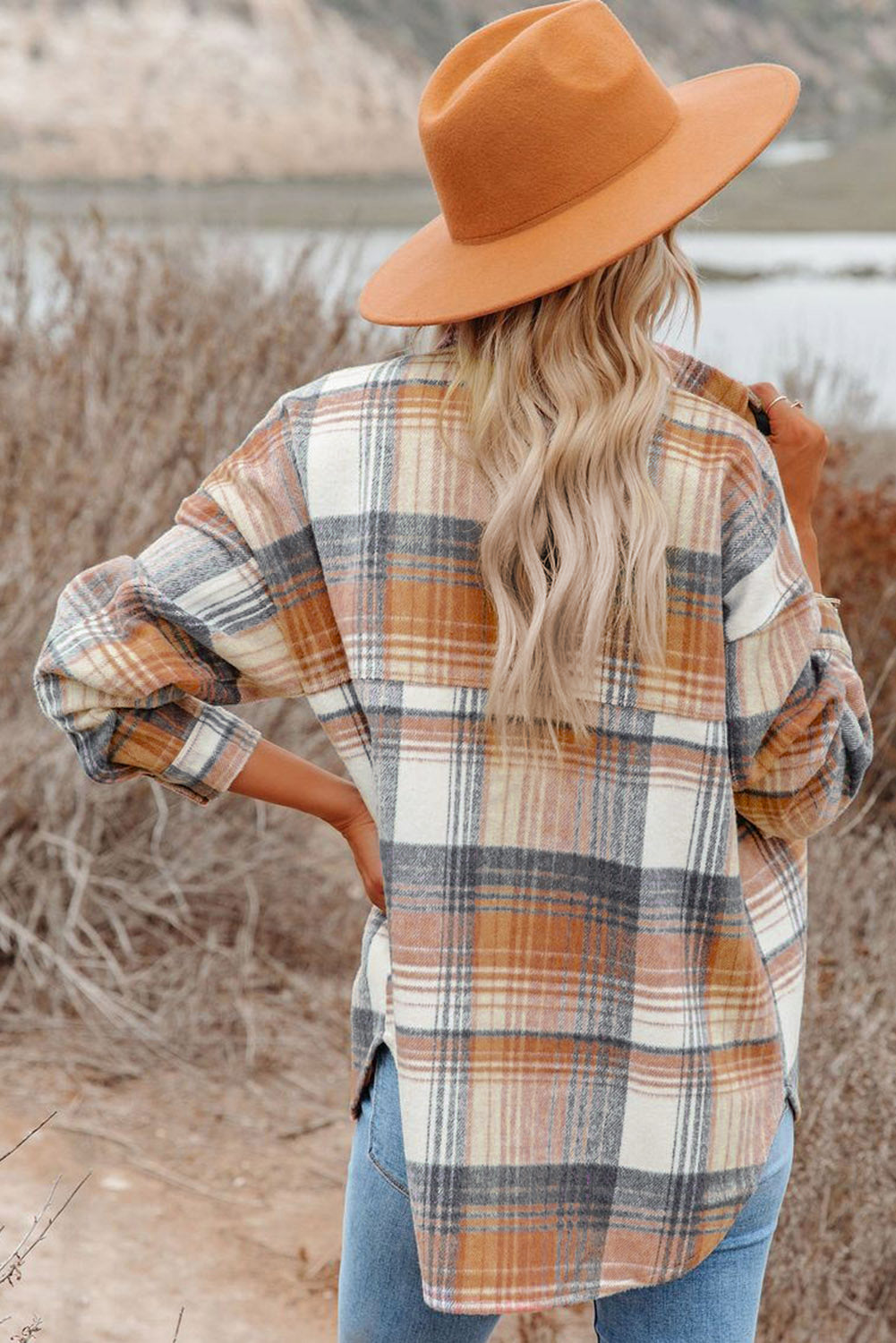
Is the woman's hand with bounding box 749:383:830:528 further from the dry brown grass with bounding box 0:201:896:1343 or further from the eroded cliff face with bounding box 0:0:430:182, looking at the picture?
the eroded cliff face with bounding box 0:0:430:182

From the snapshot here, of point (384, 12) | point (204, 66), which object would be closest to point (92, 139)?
point (204, 66)

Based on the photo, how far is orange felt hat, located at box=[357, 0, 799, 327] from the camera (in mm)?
1221

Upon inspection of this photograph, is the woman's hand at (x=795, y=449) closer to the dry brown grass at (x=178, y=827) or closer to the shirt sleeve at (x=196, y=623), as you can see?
the shirt sleeve at (x=196, y=623)

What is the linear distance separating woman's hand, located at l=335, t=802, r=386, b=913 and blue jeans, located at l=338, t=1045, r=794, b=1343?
0.14m

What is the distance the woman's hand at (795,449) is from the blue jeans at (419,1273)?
56cm

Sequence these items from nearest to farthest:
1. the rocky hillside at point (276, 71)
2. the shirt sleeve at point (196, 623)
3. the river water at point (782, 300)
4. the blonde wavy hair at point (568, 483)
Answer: the blonde wavy hair at point (568, 483) → the shirt sleeve at point (196, 623) → the river water at point (782, 300) → the rocky hillside at point (276, 71)

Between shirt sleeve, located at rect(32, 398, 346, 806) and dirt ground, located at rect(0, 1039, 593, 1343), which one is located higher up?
shirt sleeve, located at rect(32, 398, 346, 806)

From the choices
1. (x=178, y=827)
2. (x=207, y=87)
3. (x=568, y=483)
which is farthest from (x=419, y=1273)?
(x=207, y=87)

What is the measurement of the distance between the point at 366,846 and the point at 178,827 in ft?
8.45

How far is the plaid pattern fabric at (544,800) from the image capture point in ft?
4.09

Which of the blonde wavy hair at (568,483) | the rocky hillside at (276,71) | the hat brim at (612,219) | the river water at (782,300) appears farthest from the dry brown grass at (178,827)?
the rocky hillside at (276,71)

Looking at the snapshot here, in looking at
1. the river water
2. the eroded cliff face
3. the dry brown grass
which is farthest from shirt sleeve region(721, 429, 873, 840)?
the eroded cliff face

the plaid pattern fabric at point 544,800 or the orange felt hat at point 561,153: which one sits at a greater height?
the orange felt hat at point 561,153

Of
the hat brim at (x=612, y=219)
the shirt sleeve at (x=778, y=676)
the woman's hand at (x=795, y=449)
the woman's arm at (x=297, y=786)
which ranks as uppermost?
the hat brim at (x=612, y=219)
